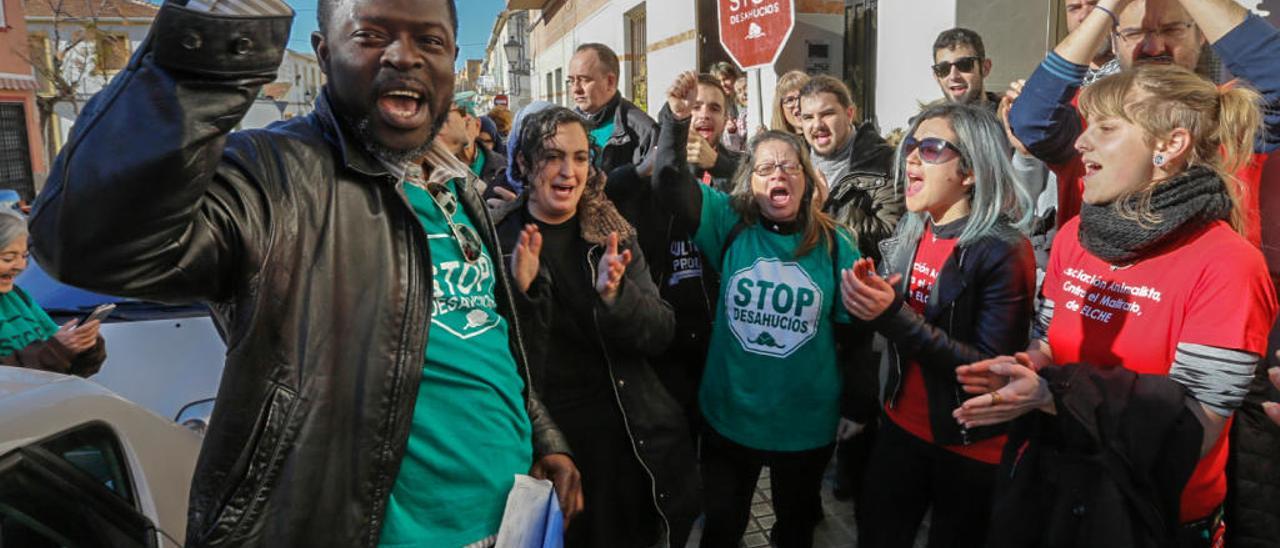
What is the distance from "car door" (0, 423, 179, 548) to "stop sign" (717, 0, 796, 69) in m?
3.57

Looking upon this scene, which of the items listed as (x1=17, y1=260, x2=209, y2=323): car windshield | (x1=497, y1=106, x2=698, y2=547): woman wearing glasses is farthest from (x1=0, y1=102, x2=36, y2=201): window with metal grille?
(x1=497, y1=106, x2=698, y2=547): woman wearing glasses

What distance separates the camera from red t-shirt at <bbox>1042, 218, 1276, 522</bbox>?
5.78ft

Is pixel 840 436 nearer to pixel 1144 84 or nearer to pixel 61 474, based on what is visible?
pixel 1144 84

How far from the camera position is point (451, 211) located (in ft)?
5.31

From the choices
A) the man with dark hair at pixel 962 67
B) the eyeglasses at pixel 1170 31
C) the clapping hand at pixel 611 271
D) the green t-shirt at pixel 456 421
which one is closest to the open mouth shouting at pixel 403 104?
the green t-shirt at pixel 456 421

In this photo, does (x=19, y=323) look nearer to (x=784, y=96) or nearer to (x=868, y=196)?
(x=868, y=196)

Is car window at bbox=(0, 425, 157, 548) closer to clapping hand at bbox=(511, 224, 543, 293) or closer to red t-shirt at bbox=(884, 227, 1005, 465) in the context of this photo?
clapping hand at bbox=(511, 224, 543, 293)

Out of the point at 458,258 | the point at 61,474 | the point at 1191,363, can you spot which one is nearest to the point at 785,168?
the point at 1191,363

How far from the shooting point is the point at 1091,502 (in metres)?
1.84

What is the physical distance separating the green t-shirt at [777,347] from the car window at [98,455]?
6.05ft

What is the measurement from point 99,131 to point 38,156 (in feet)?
93.5

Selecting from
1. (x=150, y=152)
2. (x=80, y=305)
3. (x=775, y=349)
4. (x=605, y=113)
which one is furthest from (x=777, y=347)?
(x=80, y=305)

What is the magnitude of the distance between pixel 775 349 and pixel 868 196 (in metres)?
1.10

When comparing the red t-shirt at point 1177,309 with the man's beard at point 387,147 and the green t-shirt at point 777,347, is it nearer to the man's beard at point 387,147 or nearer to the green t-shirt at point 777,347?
the green t-shirt at point 777,347
